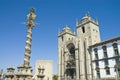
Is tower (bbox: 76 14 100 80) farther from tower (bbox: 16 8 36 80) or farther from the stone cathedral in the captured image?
tower (bbox: 16 8 36 80)

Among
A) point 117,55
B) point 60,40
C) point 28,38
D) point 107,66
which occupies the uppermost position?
point 60,40

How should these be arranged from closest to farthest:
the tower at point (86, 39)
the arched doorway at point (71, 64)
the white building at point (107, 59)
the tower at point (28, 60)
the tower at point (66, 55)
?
the tower at point (28, 60) → the white building at point (107, 59) → the tower at point (86, 39) → the arched doorway at point (71, 64) → the tower at point (66, 55)

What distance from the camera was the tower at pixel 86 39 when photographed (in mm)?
42156

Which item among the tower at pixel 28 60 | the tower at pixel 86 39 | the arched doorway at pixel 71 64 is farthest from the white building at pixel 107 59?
the tower at pixel 28 60

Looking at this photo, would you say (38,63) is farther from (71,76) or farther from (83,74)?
(83,74)

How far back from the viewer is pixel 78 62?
4491 cm

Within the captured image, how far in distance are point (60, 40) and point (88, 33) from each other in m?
14.1

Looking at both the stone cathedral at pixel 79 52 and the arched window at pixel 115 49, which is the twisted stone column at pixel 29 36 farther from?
the stone cathedral at pixel 79 52

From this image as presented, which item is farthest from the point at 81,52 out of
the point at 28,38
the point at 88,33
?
the point at 28,38

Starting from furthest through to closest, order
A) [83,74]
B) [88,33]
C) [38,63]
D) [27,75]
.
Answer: [38,63] → [88,33] → [83,74] → [27,75]

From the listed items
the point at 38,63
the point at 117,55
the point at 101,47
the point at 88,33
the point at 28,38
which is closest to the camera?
the point at 28,38

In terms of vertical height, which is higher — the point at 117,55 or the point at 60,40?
the point at 60,40

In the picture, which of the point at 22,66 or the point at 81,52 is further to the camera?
the point at 81,52

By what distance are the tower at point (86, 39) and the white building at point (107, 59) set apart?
2.29 meters
